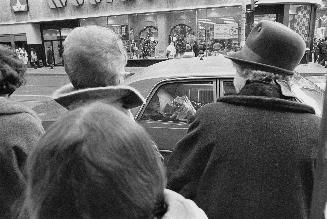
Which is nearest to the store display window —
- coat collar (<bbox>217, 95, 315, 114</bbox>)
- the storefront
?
the storefront

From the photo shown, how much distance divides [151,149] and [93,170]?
0.16 m

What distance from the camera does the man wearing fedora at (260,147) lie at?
152 cm

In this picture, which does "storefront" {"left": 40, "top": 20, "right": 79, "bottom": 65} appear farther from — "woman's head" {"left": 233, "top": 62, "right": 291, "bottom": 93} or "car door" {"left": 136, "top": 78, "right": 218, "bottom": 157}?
"woman's head" {"left": 233, "top": 62, "right": 291, "bottom": 93}

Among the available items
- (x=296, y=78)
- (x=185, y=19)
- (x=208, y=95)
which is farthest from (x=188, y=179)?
(x=185, y=19)

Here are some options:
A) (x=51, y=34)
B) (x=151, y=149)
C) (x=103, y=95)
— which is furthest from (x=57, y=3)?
(x=151, y=149)

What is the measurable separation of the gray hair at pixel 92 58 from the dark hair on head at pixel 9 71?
0.40 metres

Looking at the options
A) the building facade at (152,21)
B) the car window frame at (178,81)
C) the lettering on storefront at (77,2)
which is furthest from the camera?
the lettering on storefront at (77,2)

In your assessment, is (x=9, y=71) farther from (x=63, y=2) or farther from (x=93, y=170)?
(x=63, y=2)

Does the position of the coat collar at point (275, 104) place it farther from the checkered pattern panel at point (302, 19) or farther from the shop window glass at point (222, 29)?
the checkered pattern panel at point (302, 19)

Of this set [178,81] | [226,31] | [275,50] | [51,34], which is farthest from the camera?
[51,34]

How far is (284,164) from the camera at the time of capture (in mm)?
1521

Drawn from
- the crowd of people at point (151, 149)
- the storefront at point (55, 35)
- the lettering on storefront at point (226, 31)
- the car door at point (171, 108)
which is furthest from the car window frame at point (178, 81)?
the storefront at point (55, 35)

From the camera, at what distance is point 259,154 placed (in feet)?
5.06

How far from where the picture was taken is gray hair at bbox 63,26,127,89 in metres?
1.83
